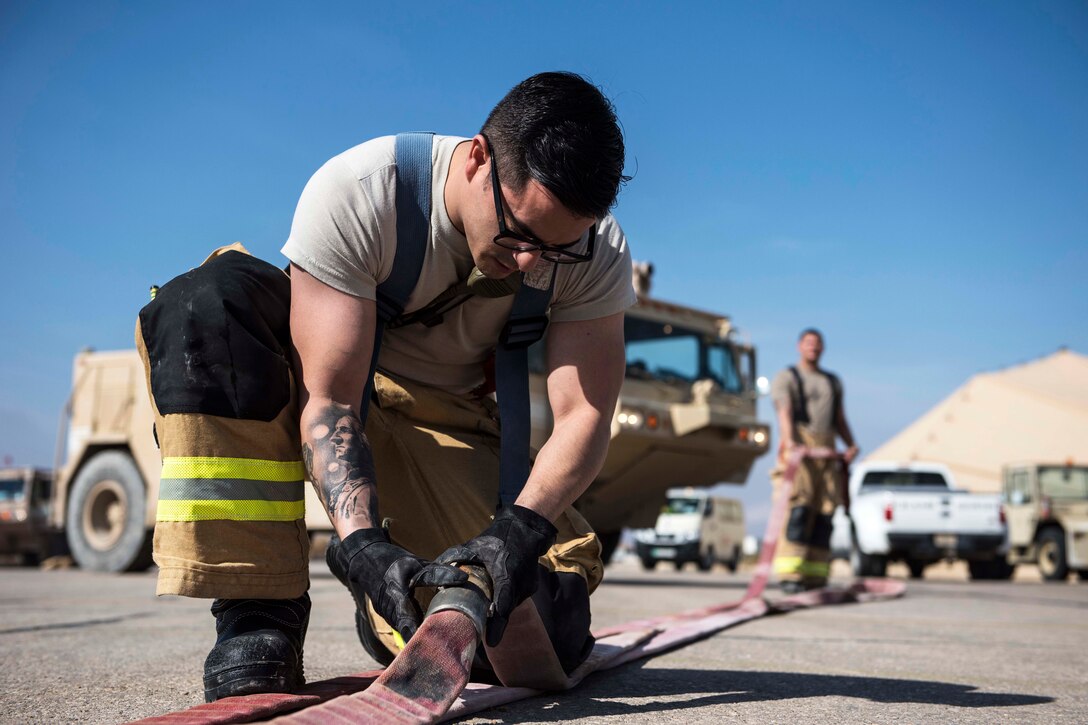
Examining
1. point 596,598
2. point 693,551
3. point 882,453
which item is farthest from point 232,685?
point 882,453

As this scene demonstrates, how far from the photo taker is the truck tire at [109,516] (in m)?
11.0

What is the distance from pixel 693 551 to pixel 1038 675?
19378 mm

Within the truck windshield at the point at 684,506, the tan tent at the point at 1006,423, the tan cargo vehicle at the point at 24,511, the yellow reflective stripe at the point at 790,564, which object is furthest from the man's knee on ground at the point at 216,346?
the tan tent at the point at 1006,423

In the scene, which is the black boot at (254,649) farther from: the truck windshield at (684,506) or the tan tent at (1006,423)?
the tan tent at (1006,423)

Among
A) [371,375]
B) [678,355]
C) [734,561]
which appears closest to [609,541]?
[678,355]

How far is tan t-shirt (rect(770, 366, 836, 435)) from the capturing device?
7.76 metres

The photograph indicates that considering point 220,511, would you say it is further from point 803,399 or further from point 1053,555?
point 1053,555

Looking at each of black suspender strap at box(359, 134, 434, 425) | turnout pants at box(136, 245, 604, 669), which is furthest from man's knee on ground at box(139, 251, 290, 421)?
black suspender strap at box(359, 134, 434, 425)

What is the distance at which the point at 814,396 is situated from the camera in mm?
7809

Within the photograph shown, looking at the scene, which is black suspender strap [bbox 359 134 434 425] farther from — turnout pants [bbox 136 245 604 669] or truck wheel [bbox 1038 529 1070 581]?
truck wheel [bbox 1038 529 1070 581]

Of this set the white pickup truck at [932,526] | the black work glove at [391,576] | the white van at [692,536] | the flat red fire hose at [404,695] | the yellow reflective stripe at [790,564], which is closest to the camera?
the flat red fire hose at [404,695]

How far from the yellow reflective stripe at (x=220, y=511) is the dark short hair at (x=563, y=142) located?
0.80m

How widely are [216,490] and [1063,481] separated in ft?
52.8

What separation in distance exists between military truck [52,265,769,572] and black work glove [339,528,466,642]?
657cm
